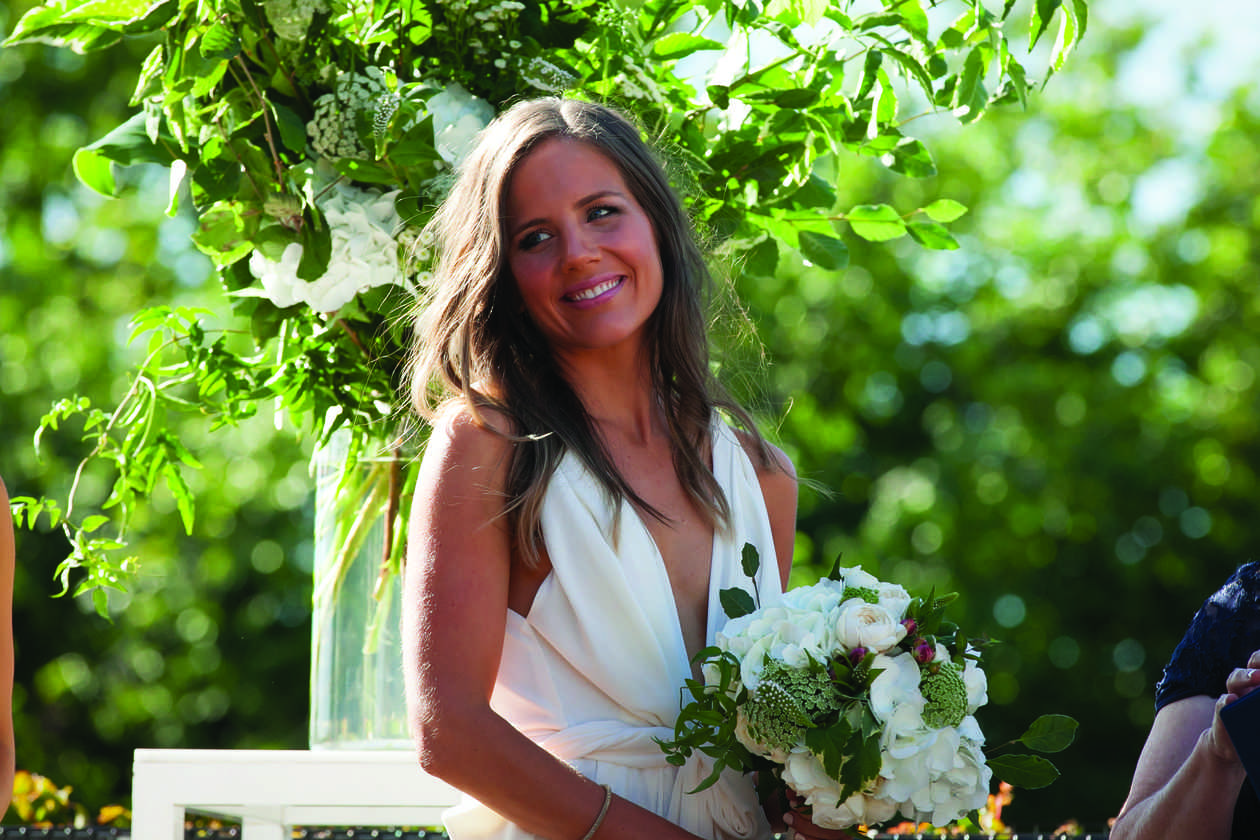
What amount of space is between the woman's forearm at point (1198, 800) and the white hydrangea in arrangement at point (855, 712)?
0.84ft

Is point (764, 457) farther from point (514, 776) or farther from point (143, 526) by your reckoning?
point (143, 526)

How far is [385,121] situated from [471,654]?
99 cm

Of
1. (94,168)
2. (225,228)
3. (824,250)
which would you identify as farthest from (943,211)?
(94,168)

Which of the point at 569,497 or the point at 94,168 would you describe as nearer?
the point at 569,497

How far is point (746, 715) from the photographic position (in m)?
2.02

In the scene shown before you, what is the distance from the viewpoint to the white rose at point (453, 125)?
2564mm

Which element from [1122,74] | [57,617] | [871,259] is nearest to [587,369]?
[871,259]

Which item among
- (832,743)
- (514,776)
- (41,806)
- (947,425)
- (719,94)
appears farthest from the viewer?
(947,425)

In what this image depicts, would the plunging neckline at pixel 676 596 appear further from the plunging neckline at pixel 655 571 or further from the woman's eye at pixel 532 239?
the woman's eye at pixel 532 239

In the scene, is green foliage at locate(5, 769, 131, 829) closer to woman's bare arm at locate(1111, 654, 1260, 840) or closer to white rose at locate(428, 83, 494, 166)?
white rose at locate(428, 83, 494, 166)

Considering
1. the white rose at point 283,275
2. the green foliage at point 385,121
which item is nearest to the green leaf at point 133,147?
the green foliage at point 385,121

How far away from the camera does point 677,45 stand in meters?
2.85

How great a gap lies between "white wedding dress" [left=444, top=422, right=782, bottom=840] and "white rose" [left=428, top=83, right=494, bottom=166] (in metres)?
0.67

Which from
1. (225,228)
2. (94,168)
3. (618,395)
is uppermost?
(94,168)
